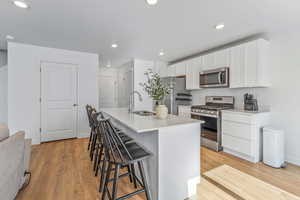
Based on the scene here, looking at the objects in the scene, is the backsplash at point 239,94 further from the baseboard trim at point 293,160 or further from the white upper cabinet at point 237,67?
the baseboard trim at point 293,160

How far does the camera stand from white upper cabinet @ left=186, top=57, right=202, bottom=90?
3905 mm

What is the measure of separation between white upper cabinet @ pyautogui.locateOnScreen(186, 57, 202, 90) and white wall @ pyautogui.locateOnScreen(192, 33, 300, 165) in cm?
150

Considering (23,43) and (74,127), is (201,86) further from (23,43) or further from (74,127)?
(23,43)

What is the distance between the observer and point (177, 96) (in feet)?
14.4

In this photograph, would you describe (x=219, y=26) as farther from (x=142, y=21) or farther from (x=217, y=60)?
(x=142, y=21)

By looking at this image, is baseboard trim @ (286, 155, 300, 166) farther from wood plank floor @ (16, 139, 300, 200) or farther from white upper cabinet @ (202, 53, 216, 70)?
white upper cabinet @ (202, 53, 216, 70)

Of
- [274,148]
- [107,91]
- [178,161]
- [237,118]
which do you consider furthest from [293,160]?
[107,91]

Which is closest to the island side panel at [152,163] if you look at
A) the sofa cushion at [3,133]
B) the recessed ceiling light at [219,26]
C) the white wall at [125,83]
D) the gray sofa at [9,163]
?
the gray sofa at [9,163]

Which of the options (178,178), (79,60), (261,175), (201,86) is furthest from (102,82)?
(261,175)

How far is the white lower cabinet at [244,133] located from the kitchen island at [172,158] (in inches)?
57.8

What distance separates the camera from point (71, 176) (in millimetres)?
2191

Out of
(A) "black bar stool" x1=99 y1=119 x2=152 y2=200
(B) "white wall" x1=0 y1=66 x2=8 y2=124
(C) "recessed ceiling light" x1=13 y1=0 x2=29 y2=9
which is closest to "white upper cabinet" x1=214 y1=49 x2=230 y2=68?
(A) "black bar stool" x1=99 y1=119 x2=152 y2=200

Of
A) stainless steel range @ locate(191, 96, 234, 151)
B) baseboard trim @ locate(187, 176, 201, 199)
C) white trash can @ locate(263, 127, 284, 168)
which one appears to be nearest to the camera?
baseboard trim @ locate(187, 176, 201, 199)

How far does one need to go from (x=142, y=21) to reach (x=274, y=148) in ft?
10.3
